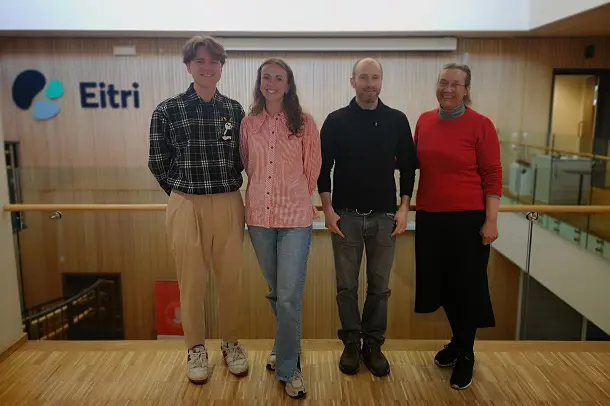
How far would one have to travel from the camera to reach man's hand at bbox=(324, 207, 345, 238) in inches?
94.9

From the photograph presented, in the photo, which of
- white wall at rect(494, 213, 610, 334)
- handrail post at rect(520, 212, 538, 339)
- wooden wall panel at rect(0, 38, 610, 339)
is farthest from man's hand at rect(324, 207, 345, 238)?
wooden wall panel at rect(0, 38, 610, 339)

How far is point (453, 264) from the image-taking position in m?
2.43

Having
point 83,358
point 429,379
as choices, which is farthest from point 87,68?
point 429,379

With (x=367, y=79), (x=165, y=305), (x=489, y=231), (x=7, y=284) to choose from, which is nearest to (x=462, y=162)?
(x=489, y=231)

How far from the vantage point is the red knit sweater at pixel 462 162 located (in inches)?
91.0

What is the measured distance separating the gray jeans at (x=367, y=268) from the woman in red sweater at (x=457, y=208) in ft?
0.59

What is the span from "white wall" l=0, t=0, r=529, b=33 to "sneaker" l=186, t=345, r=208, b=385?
15.3 ft

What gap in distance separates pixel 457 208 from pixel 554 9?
14.2 ft

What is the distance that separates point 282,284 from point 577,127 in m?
7.30

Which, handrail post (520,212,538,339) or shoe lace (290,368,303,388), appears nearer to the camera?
shoe lace (290,368,303,388)

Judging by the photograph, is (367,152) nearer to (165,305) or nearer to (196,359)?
(196,359)

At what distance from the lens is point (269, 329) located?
3117 millimetres

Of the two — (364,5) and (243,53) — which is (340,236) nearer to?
(364,5)

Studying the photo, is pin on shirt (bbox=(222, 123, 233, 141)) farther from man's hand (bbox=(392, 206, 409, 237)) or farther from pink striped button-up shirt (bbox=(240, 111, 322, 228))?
man's hand (bbox=(392, 206, 409, 237))
